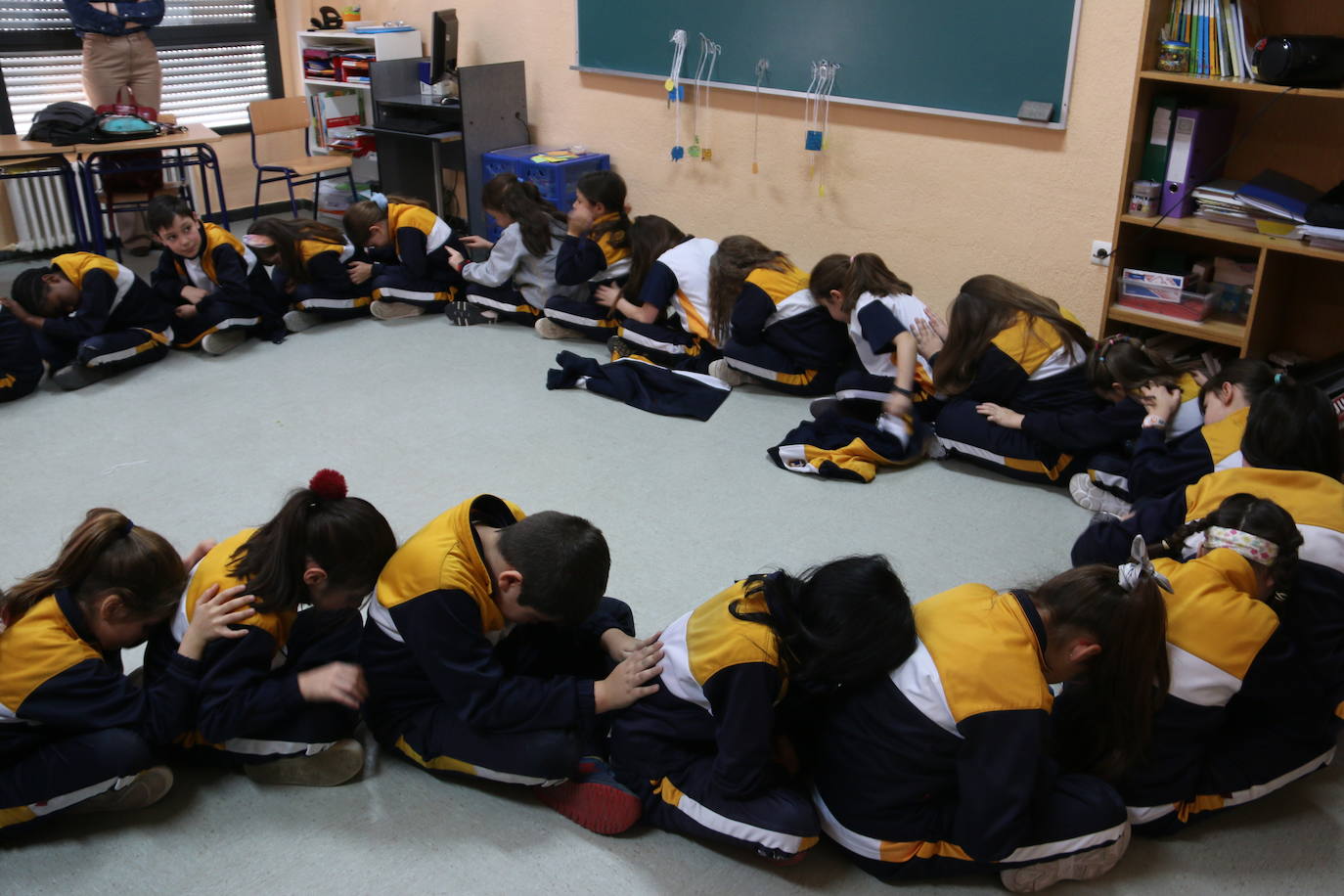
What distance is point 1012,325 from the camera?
3.22 meters

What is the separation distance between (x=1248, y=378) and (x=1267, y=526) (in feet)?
2.90

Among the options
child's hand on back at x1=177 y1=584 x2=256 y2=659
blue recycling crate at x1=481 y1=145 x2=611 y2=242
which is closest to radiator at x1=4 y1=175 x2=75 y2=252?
blue recycling crate at x1=481 y1=145 x2=611 y2=242

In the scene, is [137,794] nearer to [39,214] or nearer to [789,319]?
[789,319]

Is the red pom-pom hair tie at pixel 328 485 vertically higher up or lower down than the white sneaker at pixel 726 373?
higher up

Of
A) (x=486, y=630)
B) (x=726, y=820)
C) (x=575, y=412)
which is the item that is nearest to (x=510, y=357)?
(x=575, y=412)

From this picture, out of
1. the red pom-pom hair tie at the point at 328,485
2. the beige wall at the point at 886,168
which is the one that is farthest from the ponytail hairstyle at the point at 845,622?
the beige wall at the point at 886,168

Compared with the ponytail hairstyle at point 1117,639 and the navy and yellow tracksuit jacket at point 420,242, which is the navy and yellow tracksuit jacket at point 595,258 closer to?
the navy and yellow tracksuit jacket at point 420,242

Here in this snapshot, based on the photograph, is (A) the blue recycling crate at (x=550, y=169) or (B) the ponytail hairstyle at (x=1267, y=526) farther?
(A) the blue recycling crate at (x=550, y=169)

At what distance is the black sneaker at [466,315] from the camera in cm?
457

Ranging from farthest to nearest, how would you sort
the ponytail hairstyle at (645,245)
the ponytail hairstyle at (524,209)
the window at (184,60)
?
the window at (184,60) < the ponytail hairstyle at (524,209) < the ponytail hairstyle at (645,245)

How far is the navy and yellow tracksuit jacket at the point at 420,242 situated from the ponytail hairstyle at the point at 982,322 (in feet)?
7.45

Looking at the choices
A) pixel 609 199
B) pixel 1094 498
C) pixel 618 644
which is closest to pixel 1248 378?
pixel 1094 498

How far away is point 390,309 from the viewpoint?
4.61 metres

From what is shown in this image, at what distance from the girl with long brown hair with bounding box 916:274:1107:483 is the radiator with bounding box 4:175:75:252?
4450 millimetres
